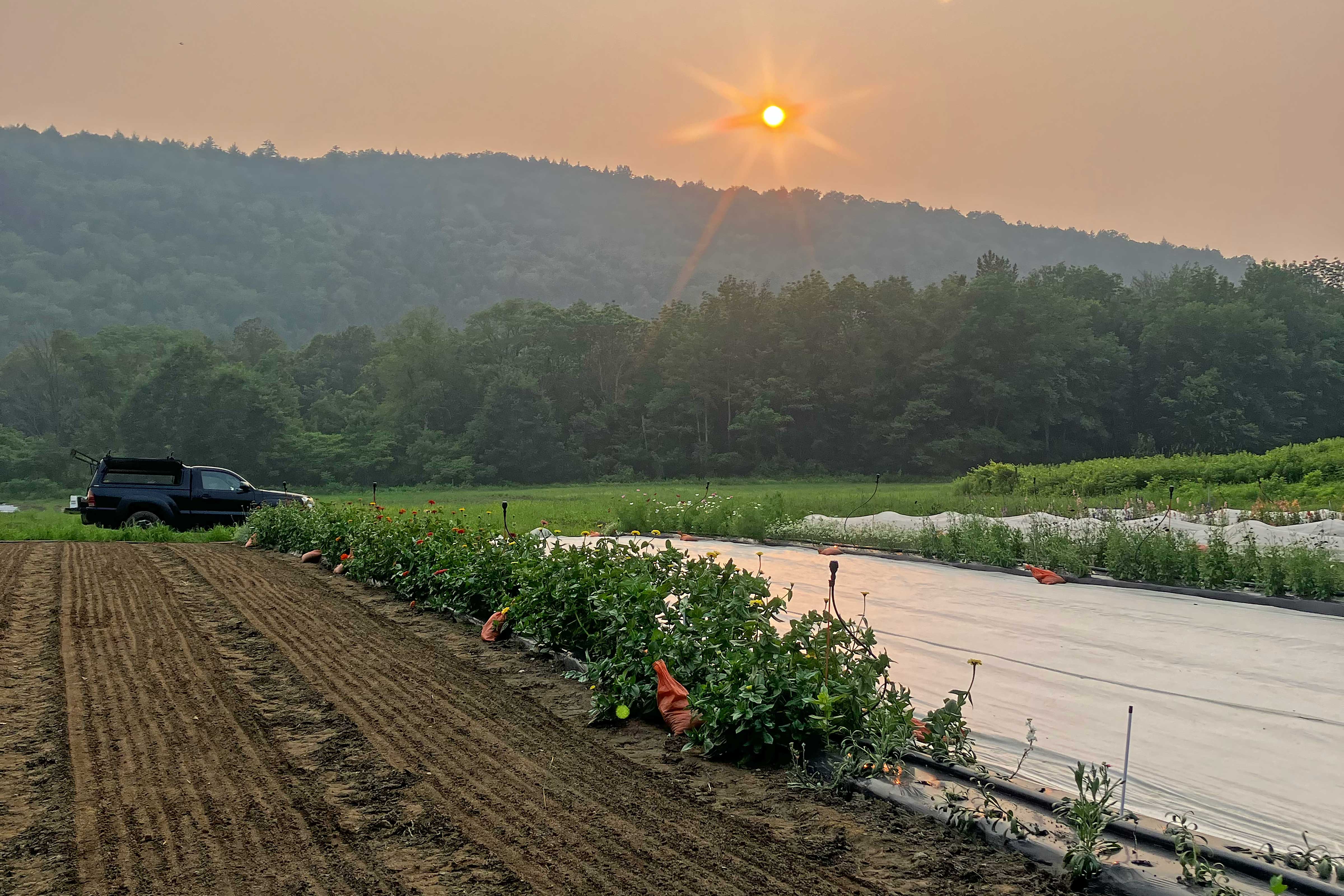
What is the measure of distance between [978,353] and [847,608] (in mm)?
41186

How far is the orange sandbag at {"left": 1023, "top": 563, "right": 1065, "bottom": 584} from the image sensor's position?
30.0 ft

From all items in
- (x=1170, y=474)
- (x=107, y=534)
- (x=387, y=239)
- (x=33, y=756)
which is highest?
(x=387, y=239)

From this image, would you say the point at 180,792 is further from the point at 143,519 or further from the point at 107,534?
the point at 143,519

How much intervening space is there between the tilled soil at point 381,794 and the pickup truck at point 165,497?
9.79m

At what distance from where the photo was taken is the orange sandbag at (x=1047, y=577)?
360 inches

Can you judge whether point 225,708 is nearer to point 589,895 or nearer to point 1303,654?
point 589,895

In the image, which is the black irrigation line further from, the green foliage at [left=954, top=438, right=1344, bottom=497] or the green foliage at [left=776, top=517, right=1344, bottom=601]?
the green foliage at [left=954, top=438, right=1344, bottom=497]

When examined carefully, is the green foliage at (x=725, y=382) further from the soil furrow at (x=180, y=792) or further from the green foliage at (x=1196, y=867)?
the green foliage at (x=1196, y=867)

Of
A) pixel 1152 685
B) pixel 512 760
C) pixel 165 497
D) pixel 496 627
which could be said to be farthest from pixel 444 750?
pixel 165 497

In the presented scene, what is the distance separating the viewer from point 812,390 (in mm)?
46656

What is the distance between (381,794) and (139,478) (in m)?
14.6

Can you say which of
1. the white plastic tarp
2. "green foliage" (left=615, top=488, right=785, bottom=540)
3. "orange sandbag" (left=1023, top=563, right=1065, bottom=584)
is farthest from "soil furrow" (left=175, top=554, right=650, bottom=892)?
"green foliage" (left=615, top=488, right=785, bottom=540)

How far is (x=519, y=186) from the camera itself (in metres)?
111

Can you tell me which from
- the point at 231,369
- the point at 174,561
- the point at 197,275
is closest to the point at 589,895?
the point at 174,561
